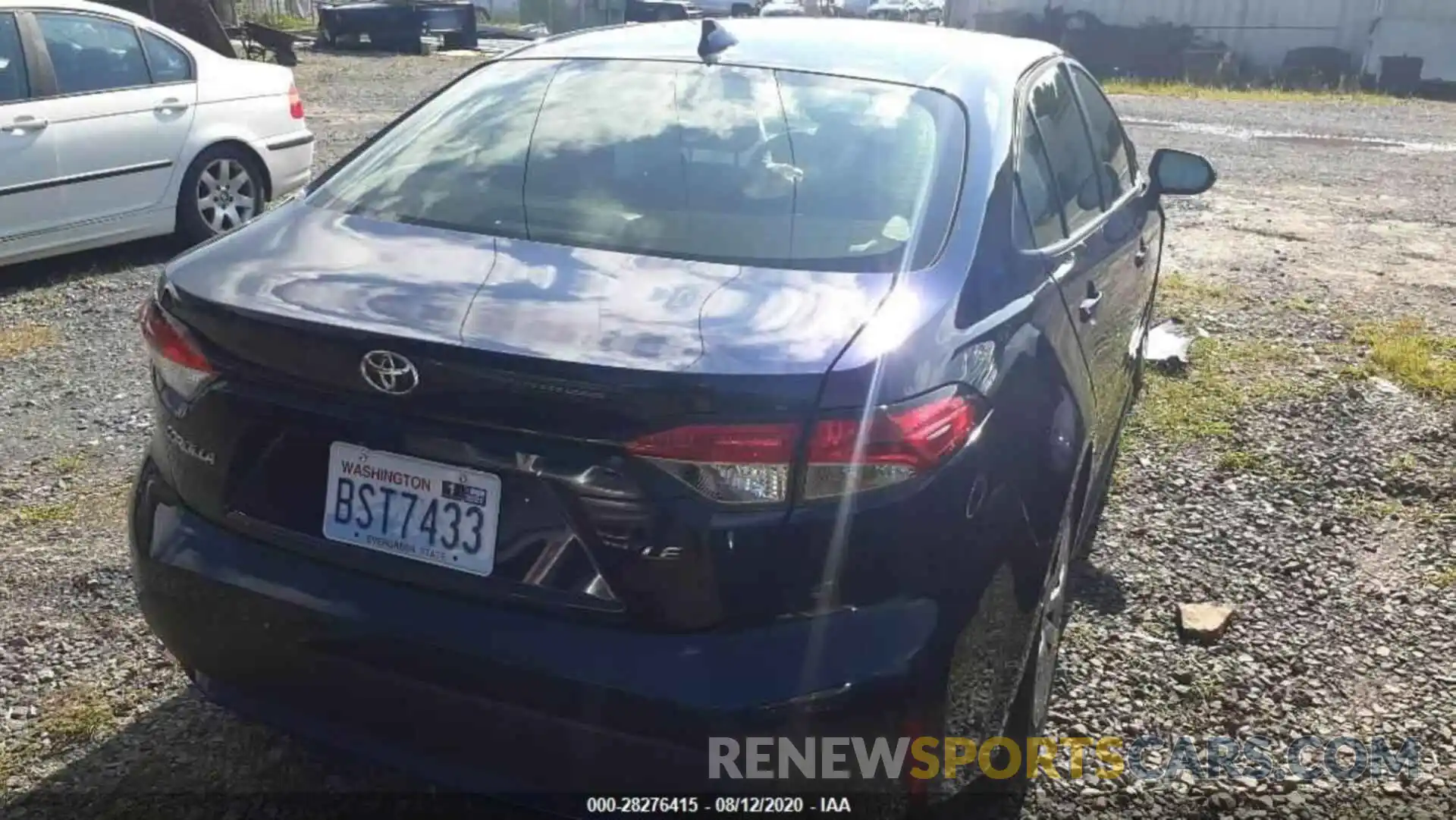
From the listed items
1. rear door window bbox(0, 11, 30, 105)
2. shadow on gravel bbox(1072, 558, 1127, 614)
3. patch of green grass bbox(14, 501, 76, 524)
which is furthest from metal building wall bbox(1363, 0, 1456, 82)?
patch of green grass bbox(14, 501, 76, 524)

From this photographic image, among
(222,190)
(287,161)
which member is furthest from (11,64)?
(287,161)

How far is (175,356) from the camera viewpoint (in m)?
2.38

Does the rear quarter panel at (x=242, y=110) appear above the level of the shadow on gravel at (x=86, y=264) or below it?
above

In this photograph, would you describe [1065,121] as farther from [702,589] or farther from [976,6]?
[976,6]

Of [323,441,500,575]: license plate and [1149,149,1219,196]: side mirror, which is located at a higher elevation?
[1149,149,1219,196]: side mirror

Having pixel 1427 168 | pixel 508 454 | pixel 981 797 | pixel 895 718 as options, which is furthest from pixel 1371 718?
pixel 1427 168

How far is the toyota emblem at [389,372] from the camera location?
6.84 feet

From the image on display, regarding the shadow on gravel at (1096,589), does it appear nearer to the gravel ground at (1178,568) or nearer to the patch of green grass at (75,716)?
the gravel ground at (1178,568)

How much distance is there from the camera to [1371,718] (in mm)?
3180

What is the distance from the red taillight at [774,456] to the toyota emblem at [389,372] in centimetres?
41

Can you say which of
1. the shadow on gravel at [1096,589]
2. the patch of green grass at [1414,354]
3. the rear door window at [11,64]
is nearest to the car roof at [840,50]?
the shadow on gravel at [1096,589]

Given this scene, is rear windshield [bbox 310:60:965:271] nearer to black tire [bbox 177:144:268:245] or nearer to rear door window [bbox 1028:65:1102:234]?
rear door window [bbox 1028:65:1102:234]

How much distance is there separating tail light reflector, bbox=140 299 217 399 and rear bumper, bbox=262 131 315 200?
5.55 meters

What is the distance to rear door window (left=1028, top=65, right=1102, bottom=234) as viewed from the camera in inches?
127
